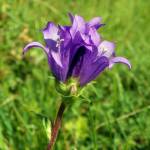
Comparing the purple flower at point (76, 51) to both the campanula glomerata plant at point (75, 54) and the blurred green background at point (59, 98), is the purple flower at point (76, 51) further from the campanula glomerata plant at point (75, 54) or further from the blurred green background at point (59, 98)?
the blurred green background at point (59, 98)

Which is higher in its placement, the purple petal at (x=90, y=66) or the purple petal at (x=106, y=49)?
the purple petal at (x=106, y=49)

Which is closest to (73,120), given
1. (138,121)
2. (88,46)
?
(138,121)

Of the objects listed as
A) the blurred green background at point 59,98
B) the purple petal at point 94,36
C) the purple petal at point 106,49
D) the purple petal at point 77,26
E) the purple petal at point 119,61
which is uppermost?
the purple petal at point 77,26

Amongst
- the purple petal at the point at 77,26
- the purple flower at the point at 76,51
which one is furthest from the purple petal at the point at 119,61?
the purple petal at the point at 77,26

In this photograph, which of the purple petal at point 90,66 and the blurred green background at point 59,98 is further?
the blurred green background at point 59,98

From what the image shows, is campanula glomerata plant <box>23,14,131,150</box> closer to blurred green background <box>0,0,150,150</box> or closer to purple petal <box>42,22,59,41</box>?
purple petal <box>42,22,59,41</box>

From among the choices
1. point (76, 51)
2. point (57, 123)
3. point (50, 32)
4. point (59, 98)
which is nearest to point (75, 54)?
point (76, 51)

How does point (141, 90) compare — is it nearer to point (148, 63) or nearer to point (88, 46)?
point (148, 63)

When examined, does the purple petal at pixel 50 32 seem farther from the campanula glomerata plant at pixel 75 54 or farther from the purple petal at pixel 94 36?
the purple petal at pixel 94 36
